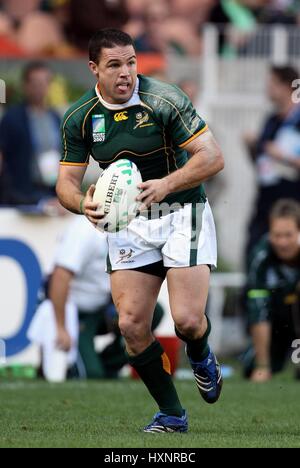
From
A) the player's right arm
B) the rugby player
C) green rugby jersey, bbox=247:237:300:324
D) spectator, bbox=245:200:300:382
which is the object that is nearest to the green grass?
the rugby player

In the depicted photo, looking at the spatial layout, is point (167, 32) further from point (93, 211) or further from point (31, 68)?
point (93, 211)

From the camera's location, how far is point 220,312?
14.4m

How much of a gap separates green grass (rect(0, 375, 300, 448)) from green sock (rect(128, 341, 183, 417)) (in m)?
0.23

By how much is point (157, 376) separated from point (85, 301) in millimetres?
4617

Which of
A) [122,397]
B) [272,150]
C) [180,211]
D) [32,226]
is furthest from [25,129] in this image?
[180,211]

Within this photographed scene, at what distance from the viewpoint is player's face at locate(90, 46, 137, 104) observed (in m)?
7.20

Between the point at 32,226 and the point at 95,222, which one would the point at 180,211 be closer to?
the point at 95,222

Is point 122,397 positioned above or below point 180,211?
below

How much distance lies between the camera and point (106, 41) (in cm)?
726

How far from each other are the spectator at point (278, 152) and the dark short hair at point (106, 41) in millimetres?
6809

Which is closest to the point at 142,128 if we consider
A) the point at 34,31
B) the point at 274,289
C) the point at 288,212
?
the point at 288,212

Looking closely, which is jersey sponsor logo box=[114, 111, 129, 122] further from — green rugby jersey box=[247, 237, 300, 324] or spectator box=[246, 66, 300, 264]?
spectator box=[246, 66, 300, 264]

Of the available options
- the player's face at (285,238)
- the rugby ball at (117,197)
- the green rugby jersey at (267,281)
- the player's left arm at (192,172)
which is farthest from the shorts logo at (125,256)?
the green rugby jersey at (267,281)

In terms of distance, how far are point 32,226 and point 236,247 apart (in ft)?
10.7
